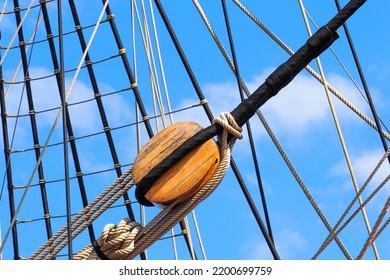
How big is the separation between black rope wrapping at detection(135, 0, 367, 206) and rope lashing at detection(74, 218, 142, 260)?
6.7 inches

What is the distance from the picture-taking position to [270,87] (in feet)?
11.6

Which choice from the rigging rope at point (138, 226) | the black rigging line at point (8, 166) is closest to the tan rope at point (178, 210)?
the rigging rope at point (138, 226)

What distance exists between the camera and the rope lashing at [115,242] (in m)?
3.62

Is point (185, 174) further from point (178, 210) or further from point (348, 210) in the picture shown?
point (348, 210)

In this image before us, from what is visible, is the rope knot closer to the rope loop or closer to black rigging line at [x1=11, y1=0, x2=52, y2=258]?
the rope loop

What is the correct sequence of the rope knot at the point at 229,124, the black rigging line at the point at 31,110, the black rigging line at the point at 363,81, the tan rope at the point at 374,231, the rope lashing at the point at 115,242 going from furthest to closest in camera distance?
the black rigging line at the point at 31,110 < the black rigging line at the point at 363,81 < the rope lashing at the point at 115,242 < the rope knot at the point at 229,124 < the tan rope at the point at 374,231

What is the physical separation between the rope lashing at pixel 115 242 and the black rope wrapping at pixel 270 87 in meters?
0.17

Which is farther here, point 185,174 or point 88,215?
point 88,215

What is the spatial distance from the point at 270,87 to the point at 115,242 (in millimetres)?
879

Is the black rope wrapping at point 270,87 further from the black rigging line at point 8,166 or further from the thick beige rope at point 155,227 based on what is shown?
the black rigging line at point 8,166

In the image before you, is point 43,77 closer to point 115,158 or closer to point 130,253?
point 115,158

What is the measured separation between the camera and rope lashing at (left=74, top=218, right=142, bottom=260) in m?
3.62

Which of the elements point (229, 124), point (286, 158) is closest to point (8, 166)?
point (286, 158)
